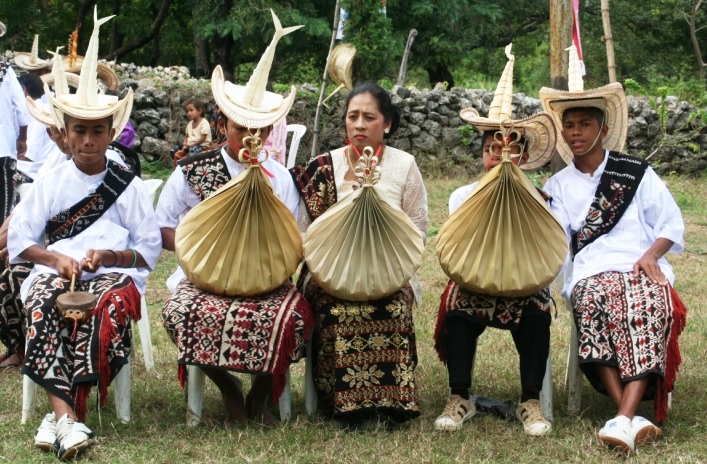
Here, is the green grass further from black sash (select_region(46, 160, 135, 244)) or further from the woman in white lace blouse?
black sash (select_region(46, 160, 135, 244))

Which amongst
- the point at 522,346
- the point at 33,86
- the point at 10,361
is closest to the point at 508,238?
the point at 522,346

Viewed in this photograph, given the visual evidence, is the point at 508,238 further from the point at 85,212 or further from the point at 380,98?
the point at 85,212

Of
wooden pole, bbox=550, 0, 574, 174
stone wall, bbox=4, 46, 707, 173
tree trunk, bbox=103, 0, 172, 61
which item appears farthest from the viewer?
tree trunk, bbox=103, 0, 172, 61

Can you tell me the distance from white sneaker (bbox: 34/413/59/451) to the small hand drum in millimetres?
456

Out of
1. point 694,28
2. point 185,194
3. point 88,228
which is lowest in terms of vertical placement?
point 88,228

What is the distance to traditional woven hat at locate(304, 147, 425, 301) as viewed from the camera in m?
4.09

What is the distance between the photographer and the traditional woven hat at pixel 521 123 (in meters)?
4.32

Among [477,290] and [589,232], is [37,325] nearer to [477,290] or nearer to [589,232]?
[477,290]

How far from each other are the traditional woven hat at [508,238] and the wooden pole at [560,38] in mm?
2525

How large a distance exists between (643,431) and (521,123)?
1482 millimetres

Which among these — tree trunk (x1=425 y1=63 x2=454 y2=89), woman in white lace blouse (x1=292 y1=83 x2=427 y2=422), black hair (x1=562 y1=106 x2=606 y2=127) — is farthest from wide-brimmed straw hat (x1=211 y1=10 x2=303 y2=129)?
tree trunk (x1=425 y1=63 x2=454 y2=89)

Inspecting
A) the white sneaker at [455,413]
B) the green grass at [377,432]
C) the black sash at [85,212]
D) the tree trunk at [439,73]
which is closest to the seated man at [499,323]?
the white sneaker at [455,413]

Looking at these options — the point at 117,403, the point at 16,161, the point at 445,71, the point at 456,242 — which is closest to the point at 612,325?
the point at 456,242

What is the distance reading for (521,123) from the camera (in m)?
4.46
